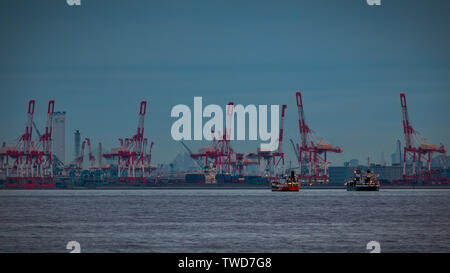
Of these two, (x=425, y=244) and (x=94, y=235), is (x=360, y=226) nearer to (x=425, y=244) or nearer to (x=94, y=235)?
(x=425, y=244)

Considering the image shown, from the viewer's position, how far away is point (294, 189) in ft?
639

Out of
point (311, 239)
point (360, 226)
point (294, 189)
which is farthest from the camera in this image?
point (294, 189)

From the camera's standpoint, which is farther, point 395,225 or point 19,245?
point 395,225

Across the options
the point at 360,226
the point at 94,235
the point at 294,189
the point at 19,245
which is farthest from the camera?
the point at 294,189

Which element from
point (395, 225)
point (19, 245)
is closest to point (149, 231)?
point (19, 245)

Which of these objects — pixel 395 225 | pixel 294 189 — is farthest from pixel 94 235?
pixel 294 189

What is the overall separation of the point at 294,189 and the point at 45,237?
154082 millimetres
